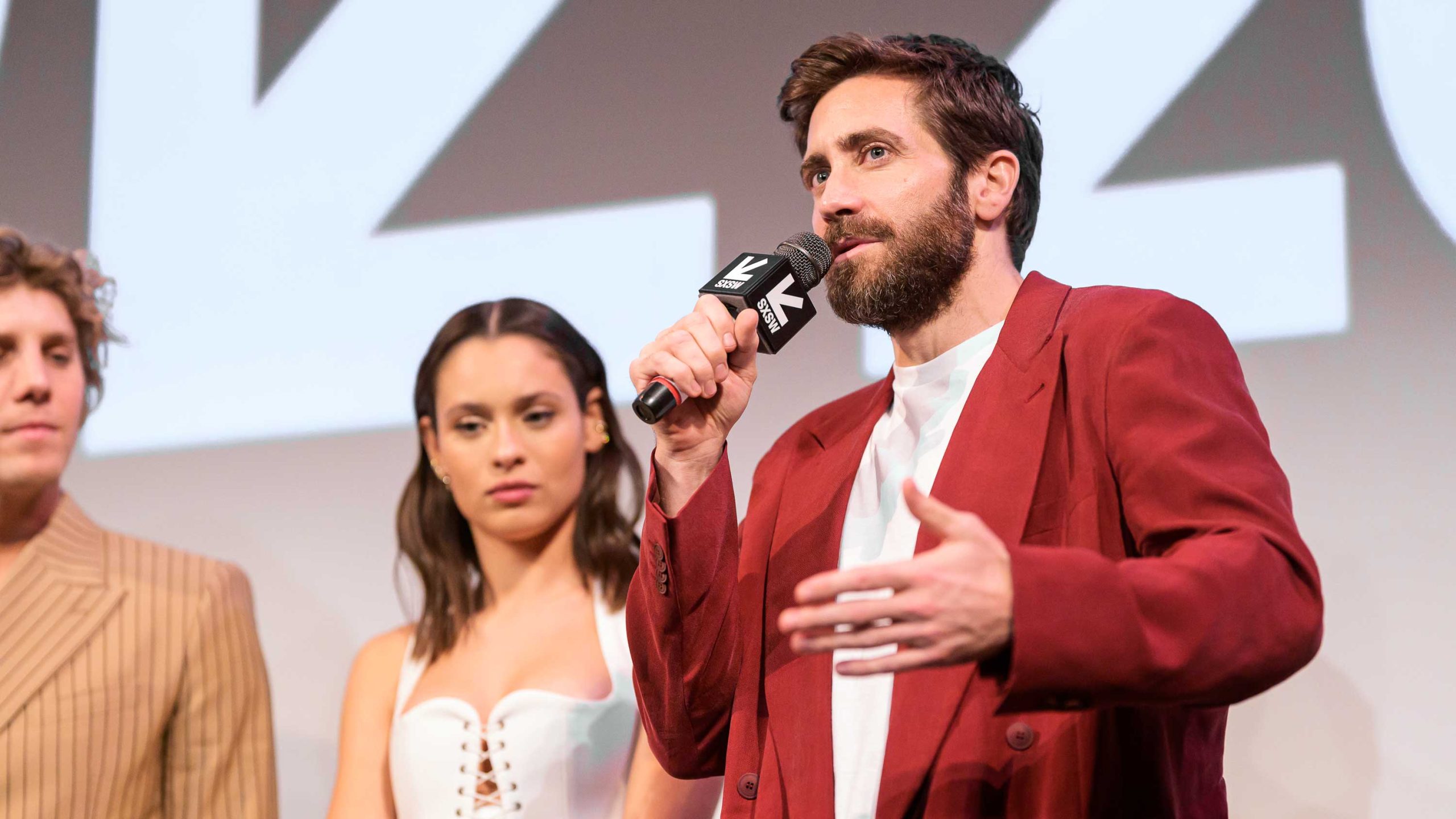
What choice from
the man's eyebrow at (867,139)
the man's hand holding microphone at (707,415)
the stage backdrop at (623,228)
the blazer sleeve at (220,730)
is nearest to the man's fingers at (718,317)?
the man's hand holding microphone at (707,415)

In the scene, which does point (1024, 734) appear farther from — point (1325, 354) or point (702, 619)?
point (1325, 354)

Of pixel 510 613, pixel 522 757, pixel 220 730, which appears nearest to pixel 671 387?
pixel 522 757

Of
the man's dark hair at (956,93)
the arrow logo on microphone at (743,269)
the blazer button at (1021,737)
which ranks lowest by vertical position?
the blazer button at (1021,737)

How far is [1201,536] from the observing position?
1.23 m

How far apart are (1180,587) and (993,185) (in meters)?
0.81

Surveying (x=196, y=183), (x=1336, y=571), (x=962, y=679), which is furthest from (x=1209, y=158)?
(x=196, y=183)

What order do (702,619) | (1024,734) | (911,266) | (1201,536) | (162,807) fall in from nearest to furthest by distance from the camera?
(1201,536) < (1024,734) < (702,619) < (911,266) < (162,807)

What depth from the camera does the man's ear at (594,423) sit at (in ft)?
7.91

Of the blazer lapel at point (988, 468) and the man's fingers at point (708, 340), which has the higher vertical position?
the man's fingers at point (708, 340)

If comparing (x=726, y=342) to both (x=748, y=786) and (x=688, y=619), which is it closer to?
(x=688, y=619)

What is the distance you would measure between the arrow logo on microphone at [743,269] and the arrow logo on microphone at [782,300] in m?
0.01

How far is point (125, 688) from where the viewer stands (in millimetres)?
2271

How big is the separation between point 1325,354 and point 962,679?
111 cm

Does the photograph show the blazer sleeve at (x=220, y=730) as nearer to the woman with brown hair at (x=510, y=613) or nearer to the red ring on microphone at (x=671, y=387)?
the woman with brown hair at (x=510, y=613)
